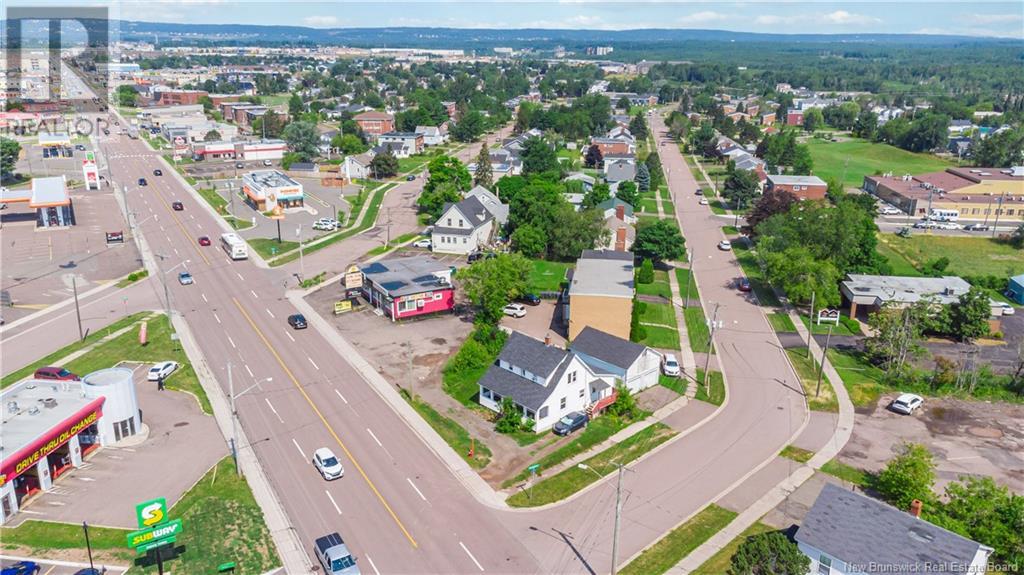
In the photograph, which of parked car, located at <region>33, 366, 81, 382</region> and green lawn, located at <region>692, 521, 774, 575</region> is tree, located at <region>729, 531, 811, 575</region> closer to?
green lawn, located at <region>692, 521, 774, 575</region>

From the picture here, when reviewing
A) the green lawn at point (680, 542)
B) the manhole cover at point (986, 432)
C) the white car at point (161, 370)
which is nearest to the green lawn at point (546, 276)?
the white car at point (161, 370)

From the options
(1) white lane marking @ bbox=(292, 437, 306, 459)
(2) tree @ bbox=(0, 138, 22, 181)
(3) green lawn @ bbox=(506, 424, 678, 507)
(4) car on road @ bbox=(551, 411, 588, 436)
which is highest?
(2) tree @ bbox=(0, 138, 22, 181)

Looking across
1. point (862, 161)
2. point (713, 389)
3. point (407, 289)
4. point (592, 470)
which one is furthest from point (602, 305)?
point (862, 161)

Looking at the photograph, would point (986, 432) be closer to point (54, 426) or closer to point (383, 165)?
point (54, 426)

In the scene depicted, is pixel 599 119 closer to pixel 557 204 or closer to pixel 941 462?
pixel 557 204

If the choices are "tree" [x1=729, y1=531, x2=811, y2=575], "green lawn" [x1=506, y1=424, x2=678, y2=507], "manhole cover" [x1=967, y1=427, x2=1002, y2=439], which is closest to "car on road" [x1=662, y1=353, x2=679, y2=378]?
"green lawn" [x1=506, y1=424, x2=678, y2=507]

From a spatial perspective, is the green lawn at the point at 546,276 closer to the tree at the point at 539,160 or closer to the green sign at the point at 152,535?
the green sign at the point at 152,535
